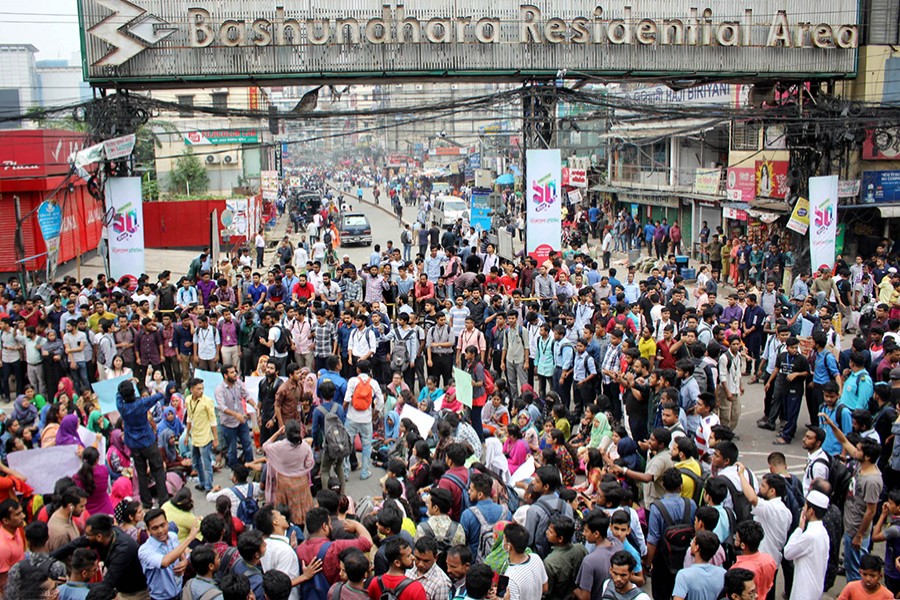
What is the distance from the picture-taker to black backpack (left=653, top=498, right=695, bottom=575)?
6.83 meters

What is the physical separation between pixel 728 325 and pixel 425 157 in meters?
82.5

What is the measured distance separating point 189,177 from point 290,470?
38592mm

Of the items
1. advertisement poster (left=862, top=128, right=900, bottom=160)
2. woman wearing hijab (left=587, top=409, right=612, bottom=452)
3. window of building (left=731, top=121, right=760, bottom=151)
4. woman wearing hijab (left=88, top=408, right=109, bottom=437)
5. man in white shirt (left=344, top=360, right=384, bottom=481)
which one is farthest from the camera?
window of building (left=731, top=121, right=760, bottom=151)

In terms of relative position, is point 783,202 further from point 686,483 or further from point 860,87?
point 686,483

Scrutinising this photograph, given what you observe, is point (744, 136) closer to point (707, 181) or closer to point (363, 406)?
point (707, 181)

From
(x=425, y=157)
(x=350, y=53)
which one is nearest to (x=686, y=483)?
(x=350, y=53)

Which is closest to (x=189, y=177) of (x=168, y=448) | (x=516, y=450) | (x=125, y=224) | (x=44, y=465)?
(x=125, y=224)

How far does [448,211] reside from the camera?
130 feet

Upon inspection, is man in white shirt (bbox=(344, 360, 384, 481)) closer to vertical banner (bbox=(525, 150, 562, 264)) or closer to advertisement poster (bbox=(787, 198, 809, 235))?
vertical banner (bbox=(525, 150, 562, 264))

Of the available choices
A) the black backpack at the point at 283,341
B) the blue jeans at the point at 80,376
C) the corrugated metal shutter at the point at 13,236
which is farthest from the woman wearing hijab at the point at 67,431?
the corrugated metal shutter at the point at 13,236

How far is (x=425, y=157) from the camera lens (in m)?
94.6

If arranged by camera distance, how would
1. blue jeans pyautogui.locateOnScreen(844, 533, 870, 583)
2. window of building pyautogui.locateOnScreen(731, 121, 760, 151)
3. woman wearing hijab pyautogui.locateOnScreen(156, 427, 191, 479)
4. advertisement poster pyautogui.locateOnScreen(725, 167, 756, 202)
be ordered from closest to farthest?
blue jeans pyautogui.locateOnScreen(844, 533, 870, 583) < woman wearing hijab pyautogui.locateOnScreen(156, 427, 191, 479) < advertisement poster pyautogui.locateOnScreen(725, 167, 756, 202) < window of building pyautogui.locateOnScreen(731, 121, 760, 151)

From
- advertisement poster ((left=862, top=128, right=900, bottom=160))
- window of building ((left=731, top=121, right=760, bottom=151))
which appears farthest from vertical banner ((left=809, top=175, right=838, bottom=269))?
window of building ((left=731, top=121, right=760, bottom=151))

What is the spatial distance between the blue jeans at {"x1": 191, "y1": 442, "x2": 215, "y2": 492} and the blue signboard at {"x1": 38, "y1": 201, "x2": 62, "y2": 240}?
1015 cm
